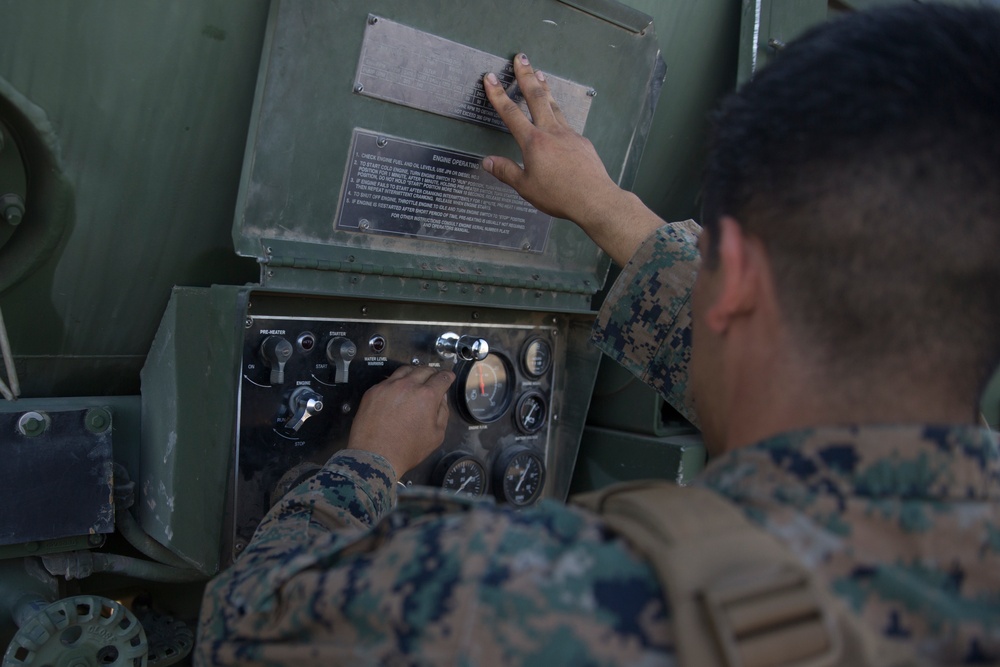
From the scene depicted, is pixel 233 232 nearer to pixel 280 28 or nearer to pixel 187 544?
pixel 280 28

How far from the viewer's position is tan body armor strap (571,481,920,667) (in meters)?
0.78

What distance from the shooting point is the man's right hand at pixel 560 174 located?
5.83 ft

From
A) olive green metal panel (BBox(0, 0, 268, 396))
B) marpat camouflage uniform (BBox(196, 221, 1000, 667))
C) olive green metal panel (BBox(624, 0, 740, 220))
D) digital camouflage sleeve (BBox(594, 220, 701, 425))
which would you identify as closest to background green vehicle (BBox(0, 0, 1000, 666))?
olive green metal panel (BBox(0, 0, 268, 396))

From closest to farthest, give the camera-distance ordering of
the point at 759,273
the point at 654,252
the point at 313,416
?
the point at 759,273
the point at 654,252
the point at 313,416

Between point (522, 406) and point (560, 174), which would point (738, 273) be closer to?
point (560, 174)

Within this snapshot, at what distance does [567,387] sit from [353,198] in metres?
0.86

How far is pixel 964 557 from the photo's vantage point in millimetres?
882

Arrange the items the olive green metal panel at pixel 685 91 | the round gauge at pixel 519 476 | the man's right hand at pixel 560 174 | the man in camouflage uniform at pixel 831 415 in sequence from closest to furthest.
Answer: the man in camouflage uniform at pixel 831 415 < the man's right hand at pixel 560 174 < the round gauge at pixel 519 476 < the olive green metal panel at pixel 685 91

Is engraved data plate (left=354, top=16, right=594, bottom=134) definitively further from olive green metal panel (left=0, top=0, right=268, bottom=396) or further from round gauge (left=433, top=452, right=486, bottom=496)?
round gauge (left=433, top=452, right=486, bottom=496)

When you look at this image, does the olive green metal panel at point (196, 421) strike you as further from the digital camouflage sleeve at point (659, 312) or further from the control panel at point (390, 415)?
the digital camouflage sleeve at point (659, 312)

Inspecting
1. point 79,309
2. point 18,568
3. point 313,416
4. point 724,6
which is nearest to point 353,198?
point 313,416

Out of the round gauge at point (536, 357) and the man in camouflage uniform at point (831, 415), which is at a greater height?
the man in camouflage uniform at point (831, 415)

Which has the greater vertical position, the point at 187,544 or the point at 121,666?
the point at 187,544

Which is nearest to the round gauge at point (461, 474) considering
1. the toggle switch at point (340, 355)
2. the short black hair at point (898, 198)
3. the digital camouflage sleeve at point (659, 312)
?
the toggle switch at point (340, 355)
